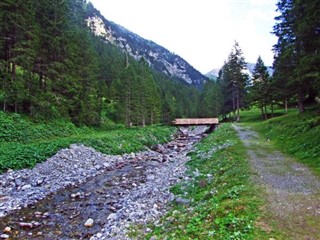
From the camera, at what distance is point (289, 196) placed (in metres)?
8.82

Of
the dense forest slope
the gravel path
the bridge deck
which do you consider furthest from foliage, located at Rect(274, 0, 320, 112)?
the dense forest slope

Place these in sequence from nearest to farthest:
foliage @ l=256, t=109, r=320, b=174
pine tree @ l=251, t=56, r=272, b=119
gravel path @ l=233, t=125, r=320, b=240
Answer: gravel path @ l=233, t=125, r=320, b=240 → foliage @ l=256, t=109, r=320, b=174 → pine tree @ l=251, t=56, r=272, b=119

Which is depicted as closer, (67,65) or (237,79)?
(67,65)

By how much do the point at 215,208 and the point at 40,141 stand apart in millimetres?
18735

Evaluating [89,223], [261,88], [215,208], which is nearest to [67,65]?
[89,223]

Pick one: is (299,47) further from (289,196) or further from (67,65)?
(67,65)

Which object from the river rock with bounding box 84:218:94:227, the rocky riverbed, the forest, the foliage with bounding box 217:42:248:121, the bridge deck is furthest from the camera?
the foliage with bounding box 217:42:248:121

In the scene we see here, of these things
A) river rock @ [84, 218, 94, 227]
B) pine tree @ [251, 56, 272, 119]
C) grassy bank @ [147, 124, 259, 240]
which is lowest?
river rock @ [84, 218, 94, 227]

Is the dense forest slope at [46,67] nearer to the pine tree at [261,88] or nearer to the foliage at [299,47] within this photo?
the pine tree at [261,88]

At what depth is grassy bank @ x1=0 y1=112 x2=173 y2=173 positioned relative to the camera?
1712cm

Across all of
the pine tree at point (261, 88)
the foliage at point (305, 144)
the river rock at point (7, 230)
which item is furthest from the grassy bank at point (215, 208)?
the pine tree at point (261, 88)

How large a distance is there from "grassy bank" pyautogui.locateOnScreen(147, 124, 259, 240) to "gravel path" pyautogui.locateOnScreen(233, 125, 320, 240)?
544 mm

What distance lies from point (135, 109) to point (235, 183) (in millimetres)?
Result: 39813

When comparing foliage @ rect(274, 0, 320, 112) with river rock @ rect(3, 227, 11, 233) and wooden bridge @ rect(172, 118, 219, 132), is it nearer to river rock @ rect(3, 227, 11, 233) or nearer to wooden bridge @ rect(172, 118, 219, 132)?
wooden bridge @ rect(172, 118, 219, 132)
